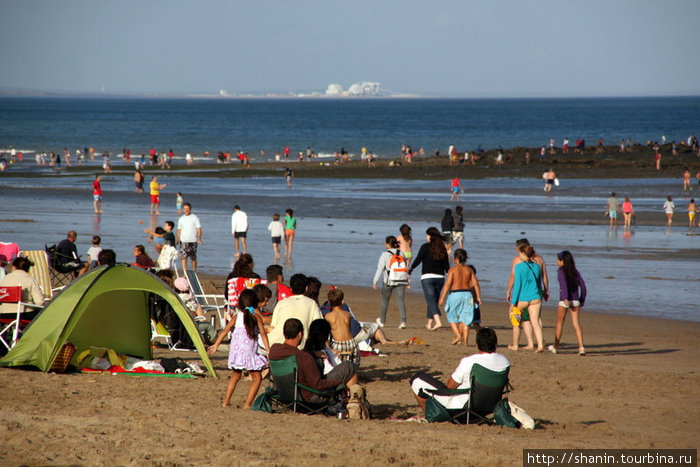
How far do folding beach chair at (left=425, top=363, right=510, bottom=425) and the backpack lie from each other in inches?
197

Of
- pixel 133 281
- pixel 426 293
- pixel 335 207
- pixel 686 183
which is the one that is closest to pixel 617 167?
pixel 686 183

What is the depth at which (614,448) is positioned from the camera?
702cm

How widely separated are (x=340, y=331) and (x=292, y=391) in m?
1.20

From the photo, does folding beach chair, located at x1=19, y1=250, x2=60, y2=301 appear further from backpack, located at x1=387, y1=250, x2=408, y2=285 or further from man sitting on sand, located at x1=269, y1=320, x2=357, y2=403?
man sitting on sand, located at x1=269, y1=320, x2=357, y2=403

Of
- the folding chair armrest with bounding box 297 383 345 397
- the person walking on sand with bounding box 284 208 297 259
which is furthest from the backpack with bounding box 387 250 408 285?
the person walking on sand with bounding box 284 208 297 259

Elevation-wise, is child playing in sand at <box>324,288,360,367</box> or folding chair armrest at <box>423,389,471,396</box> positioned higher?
child playing in sand at <box>324,288,360,367</box>

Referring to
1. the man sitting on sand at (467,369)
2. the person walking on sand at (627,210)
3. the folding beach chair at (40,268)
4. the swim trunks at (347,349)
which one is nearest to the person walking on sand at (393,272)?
the swim trunks at (347,349)

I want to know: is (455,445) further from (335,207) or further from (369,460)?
(335,207)

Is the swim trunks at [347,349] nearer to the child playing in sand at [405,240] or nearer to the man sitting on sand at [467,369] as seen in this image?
the man sitting on sand at [467,369]

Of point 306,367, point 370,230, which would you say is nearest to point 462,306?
point 306,367

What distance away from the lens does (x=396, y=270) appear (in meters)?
12.7

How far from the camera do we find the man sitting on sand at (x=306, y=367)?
307 inches

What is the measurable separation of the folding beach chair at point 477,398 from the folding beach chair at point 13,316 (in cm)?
531

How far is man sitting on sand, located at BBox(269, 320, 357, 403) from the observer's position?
779 cm
